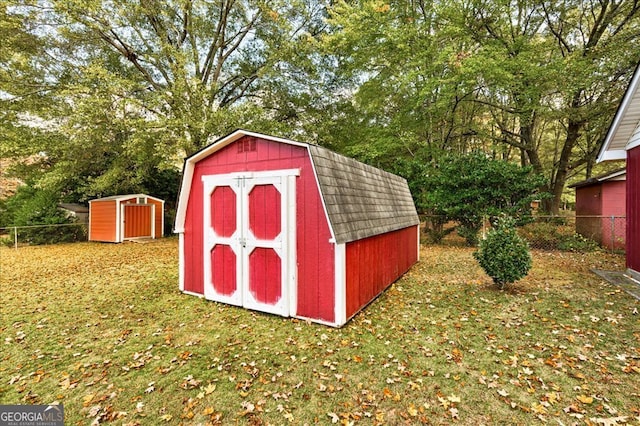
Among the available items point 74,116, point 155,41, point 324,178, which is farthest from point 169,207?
point 324,178

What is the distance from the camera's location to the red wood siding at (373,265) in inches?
175

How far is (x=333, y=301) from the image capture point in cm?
417

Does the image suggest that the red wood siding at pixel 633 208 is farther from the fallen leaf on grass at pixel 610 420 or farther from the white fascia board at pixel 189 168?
the white fascia board at pixel 189 168

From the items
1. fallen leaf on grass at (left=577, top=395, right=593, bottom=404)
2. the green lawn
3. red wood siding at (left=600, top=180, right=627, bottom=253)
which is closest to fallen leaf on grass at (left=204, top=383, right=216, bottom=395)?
the green lawn

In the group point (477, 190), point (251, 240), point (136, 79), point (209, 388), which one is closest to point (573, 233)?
point (477, 190)

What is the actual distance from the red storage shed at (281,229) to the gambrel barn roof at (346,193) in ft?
0.07

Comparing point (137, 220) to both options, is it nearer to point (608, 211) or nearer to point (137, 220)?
point (137, 220)

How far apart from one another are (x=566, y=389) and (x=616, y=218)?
10.9m

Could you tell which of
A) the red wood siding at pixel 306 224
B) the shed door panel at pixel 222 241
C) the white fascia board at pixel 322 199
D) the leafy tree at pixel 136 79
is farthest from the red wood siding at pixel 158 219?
the white fascia board at pixel 322 199

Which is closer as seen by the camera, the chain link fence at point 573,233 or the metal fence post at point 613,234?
the metal fence post at point 613,234

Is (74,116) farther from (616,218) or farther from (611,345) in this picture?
(616,218)

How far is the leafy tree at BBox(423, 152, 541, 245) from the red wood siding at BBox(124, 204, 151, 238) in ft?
47.1

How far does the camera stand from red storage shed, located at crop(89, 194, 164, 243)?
13125 millimetres

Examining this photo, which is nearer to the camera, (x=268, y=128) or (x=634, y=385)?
(x=634, y=385)
